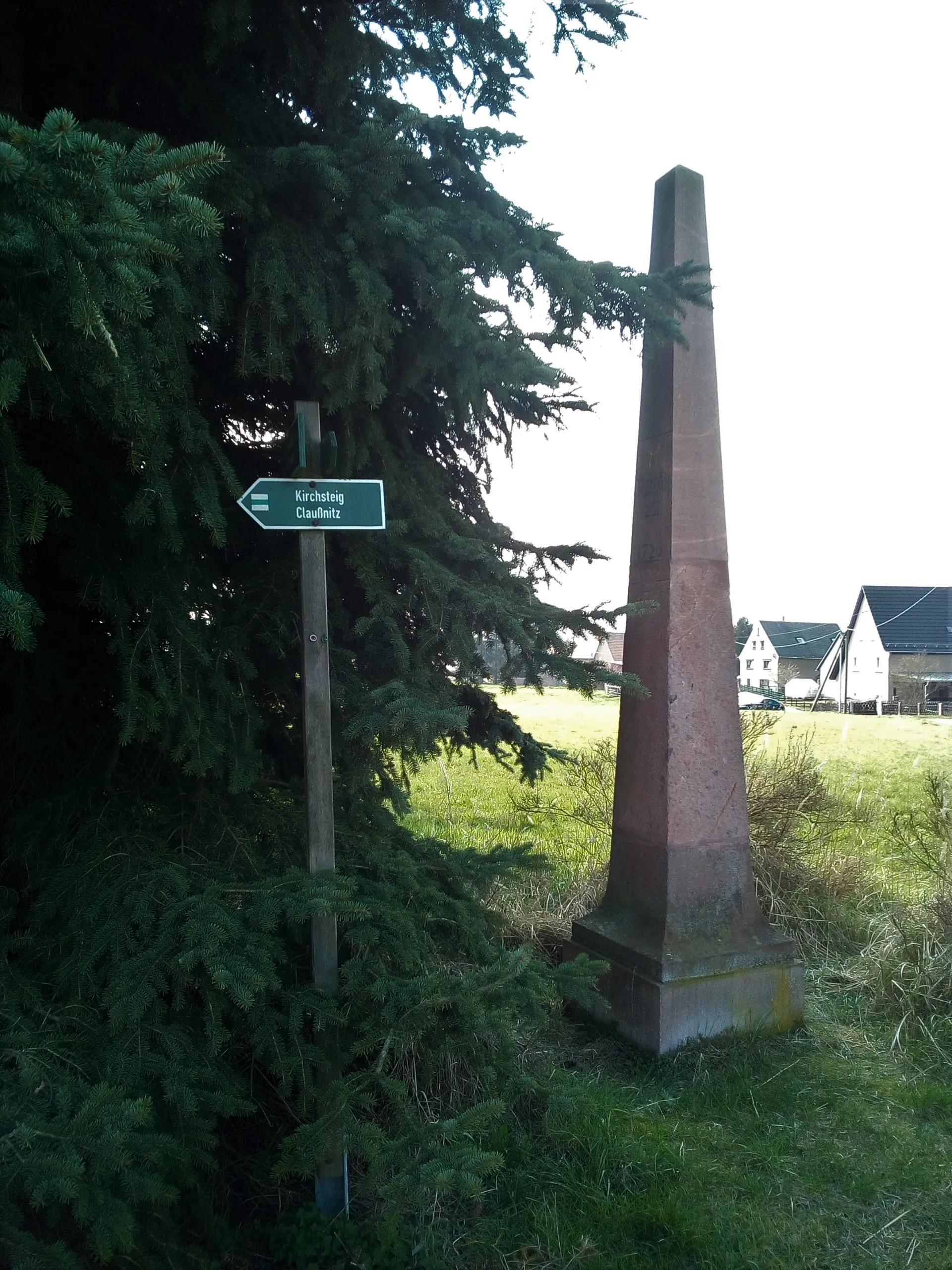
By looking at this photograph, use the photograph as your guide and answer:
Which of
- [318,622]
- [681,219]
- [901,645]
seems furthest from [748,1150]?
[901,645]

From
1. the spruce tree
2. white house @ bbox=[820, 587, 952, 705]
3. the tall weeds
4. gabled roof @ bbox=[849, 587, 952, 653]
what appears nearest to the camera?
the spruce tree

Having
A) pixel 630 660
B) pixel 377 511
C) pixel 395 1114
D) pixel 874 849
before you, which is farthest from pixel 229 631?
pixel 874 849

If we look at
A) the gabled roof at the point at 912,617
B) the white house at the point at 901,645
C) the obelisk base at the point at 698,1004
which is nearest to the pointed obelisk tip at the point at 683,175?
the obelisk base at the point at 698,1004

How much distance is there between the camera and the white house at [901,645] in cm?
2731

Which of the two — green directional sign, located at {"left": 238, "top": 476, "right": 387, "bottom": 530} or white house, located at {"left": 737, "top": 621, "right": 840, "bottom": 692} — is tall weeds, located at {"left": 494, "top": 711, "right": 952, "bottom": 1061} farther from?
white house, located at {"left": 737, "top": 621, "right": 840, "bottom": 692}

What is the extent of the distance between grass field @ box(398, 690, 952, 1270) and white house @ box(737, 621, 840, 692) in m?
53.5

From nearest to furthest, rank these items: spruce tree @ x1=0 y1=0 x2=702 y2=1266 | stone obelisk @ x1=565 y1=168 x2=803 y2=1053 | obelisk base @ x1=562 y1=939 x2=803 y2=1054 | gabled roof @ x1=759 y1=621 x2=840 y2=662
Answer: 1. spruce tree @ x1=0 y1=0 x2=702 y2=1266
2. obelisk base @ x1=562 y1=939 x2=803 y2=1054
3. stone obelisk @ x1=565 y1=168 x2=803 y2=1053
4. gabled roof @ x1=759 y1=621 x2=840 y2=662

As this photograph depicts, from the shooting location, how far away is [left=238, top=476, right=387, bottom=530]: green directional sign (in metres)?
2.99

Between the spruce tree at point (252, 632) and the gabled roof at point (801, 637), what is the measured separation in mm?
→ 59570

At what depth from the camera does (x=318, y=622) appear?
310 cm

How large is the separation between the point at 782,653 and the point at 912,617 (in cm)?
3435

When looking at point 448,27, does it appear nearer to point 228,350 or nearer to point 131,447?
point 228,350

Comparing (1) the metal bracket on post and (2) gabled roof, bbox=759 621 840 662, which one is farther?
(2) gabled roof, bbox=759 621 840 662

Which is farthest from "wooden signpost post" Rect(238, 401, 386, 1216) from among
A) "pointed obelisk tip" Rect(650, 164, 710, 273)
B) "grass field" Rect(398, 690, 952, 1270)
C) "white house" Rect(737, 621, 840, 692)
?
"white house" Rect(737, 621, 840, 692)
